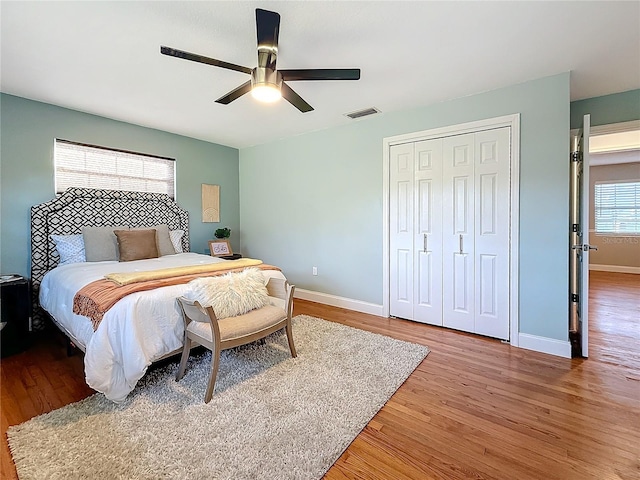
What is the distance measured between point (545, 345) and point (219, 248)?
4204 mm

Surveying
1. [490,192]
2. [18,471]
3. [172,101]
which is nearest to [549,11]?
[490,192]

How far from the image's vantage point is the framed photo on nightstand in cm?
448

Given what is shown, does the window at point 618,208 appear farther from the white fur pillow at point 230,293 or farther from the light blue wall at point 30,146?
the light blue wall at point 30,146

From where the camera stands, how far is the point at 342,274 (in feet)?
13.4

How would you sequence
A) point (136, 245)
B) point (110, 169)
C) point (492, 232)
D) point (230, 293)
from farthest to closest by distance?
point (110, 169), point (136, 245), point (492, 232), point (230, 293)

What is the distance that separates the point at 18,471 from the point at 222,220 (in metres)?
3.94

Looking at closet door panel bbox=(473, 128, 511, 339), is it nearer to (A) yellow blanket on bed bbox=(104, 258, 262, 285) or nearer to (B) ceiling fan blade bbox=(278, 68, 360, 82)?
(B) ceiling fan blade bbox=(278, 68, 360, 82)

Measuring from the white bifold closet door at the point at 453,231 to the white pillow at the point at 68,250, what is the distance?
11.7 feet

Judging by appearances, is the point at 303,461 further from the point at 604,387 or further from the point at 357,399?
the point at 604,387

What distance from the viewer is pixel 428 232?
10.9ft

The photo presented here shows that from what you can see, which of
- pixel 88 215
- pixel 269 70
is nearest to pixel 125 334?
pixel 269 70

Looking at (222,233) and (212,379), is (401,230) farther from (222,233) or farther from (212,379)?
(222,233)

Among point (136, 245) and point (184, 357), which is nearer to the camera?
point (184, 357)

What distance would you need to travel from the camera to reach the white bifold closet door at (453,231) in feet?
9.48
